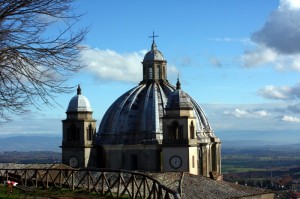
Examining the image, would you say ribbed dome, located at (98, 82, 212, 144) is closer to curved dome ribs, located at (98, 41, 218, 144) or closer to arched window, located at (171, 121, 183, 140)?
curved dome ribs, located at (98, 41, 218, 144)

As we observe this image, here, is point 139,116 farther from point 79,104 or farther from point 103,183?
point 103,183

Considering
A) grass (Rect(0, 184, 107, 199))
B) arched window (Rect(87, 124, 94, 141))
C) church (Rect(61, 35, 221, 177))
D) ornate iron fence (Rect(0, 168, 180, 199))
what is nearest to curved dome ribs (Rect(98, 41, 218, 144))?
church (Rect(61, 35, 221, 177))

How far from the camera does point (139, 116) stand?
5562 centimetres

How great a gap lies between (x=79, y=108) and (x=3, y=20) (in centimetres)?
3674

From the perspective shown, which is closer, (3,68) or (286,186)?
(3,68)

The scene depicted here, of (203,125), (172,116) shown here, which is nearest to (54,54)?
(172,116)

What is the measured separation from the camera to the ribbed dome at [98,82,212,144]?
54750mm

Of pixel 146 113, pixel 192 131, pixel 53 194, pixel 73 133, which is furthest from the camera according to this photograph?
pixel 73 133

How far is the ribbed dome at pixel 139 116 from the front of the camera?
180ft

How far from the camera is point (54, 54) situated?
19.0 meters

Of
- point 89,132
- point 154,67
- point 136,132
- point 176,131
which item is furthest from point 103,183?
point 154,67

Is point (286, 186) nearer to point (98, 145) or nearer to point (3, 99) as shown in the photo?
point (98, 145)

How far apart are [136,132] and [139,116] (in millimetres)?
1442

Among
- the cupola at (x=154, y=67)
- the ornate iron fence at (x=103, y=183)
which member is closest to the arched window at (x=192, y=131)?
the cupola at (x=154, y=67)
